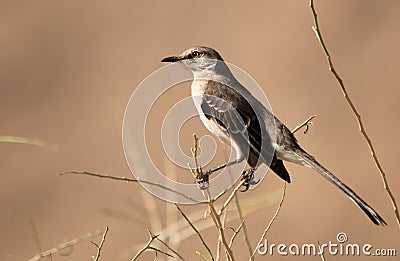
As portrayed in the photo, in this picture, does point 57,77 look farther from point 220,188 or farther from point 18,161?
point 220,188

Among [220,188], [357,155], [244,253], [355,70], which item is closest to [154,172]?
[220,188]

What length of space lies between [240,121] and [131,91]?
476 inches

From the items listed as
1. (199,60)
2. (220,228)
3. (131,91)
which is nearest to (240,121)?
(199,60)

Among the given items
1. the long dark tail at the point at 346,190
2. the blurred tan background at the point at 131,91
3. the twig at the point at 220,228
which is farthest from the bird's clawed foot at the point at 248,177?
the blurred tan background at the point at 131,91

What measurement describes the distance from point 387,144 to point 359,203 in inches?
433

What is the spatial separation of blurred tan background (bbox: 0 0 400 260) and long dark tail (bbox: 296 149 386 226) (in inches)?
291

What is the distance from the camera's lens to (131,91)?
1794cm

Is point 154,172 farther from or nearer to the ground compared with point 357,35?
nearer to the ground

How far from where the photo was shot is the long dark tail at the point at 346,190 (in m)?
4.60

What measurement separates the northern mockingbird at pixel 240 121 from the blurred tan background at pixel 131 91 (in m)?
6.71

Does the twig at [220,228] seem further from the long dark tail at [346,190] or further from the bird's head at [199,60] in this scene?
the bird's head at [199,60]

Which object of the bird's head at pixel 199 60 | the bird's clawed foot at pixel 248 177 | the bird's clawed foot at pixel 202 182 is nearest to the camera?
the bird's clawed foot at pixel 202 182

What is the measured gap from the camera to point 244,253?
13.9 metres

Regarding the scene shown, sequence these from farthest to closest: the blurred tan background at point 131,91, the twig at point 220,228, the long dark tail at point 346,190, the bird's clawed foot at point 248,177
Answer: the blurred tan background at point 131,91, the bird's clawed foot at point 248,177, the long dark tail at point 346,190, the twig at point 220,228
